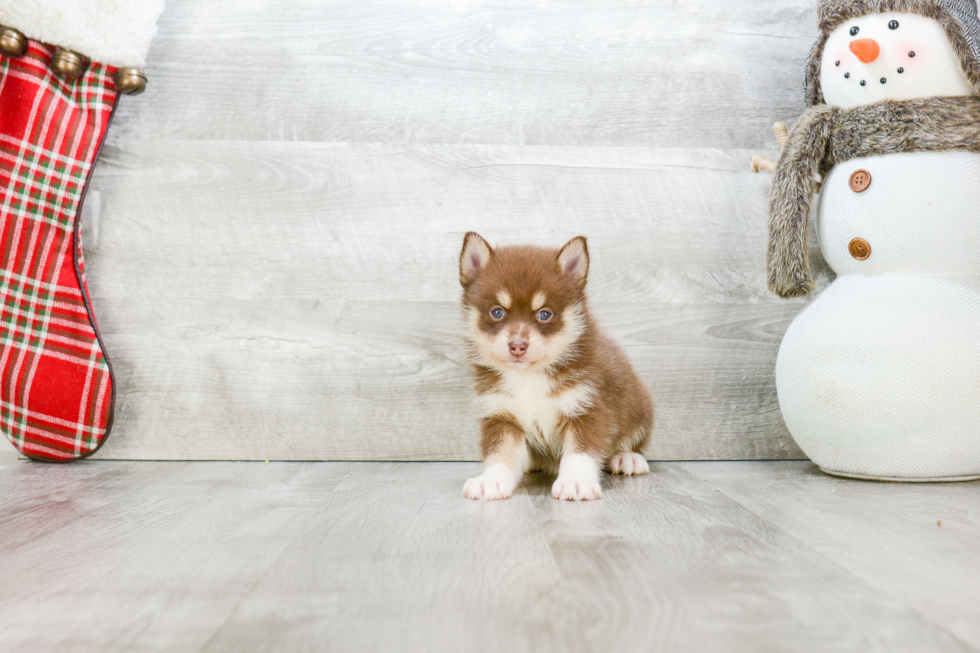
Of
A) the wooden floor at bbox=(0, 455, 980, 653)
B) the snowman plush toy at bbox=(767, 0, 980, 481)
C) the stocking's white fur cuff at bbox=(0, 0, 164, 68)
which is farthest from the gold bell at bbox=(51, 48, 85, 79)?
the snowman plush toy at bbox=(767, 0, 980, 481)

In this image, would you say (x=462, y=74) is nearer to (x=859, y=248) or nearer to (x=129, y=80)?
(x=129, y=80)

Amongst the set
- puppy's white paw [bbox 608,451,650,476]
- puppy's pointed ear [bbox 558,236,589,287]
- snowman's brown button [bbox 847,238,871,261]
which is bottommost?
puppy's white paw [bbox 608,451,650,476]

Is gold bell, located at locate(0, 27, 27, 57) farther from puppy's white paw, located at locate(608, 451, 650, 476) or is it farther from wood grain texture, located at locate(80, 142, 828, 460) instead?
puppy's white paw, located at locate(608, 451, 650, 476)

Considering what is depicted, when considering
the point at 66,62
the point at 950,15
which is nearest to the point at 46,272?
the point at 66,62

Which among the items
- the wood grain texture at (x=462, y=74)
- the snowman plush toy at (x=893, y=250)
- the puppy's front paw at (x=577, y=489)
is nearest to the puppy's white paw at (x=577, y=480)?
the puppy's front paw at (x=577, y=489)

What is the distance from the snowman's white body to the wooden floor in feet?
0.33

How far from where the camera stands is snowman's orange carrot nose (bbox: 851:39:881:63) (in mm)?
1502

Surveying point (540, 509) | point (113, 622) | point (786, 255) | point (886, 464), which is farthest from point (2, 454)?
point (886, 464)

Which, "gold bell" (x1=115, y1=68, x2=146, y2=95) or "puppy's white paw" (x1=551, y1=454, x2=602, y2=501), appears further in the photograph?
"gold bell" (x1=115, y1=68, x2=146, y2=95)

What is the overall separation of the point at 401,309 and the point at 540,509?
29.9 inches

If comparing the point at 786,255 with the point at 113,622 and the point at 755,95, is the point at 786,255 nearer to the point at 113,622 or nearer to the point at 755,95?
the point at 755,95

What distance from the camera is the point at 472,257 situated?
5.12 ft

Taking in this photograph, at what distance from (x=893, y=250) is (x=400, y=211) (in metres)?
1.20

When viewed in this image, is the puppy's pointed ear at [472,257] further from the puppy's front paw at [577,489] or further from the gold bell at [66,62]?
the gold bell at [66,62]
